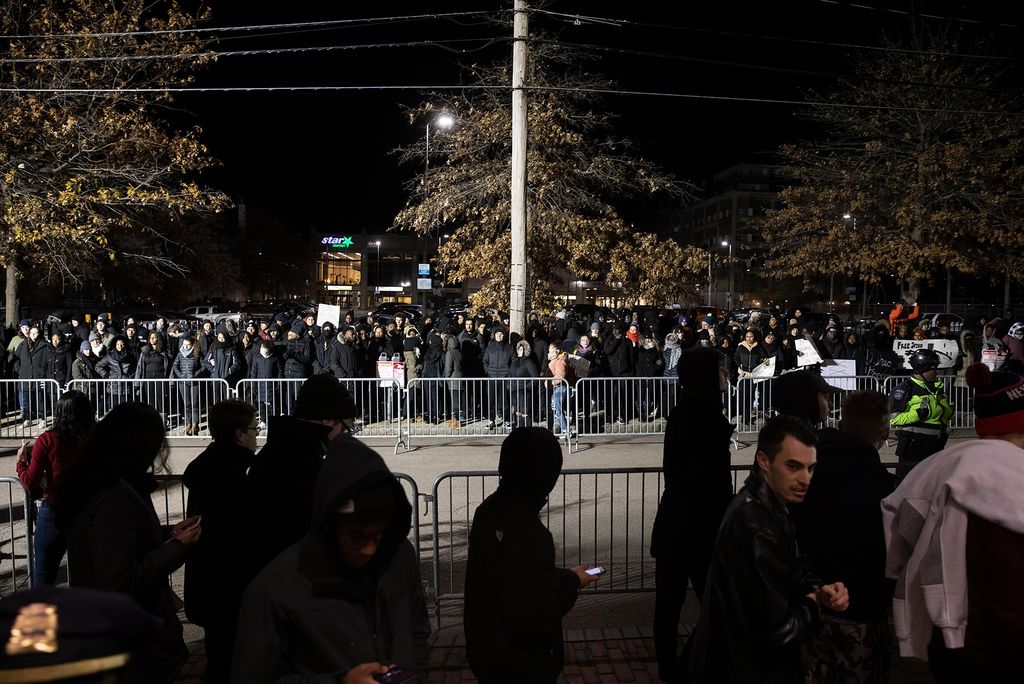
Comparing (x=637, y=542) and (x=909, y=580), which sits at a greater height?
(x=909, y=580)

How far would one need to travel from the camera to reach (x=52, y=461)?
17.4ft

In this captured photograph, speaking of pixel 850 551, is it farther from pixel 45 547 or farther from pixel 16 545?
pixel 16 545

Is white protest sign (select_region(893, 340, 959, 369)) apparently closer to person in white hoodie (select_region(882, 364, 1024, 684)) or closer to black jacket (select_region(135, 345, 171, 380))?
person in white hoodie (select_region(882, 364, 1024, 684))

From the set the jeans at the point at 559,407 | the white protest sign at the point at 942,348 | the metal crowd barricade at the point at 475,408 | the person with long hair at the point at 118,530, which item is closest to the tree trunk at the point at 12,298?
the metal crowd barricade at the point at 475,408

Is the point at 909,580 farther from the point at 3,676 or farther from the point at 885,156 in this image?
the point at 885,156

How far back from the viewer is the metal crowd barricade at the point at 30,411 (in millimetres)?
12281

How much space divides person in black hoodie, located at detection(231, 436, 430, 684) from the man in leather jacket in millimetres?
1327

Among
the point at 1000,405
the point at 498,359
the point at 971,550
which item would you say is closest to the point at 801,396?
the point at 1000,405

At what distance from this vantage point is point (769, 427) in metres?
3.26

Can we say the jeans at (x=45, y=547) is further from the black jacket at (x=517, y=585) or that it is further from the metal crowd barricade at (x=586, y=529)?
the black jacket at (x=517, y=585)

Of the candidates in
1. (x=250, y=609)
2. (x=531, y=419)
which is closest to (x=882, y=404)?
(x=250, y=609)

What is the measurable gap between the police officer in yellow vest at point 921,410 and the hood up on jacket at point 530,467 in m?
5.54

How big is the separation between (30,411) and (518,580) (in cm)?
1276

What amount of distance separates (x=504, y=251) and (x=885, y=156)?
23425mm
